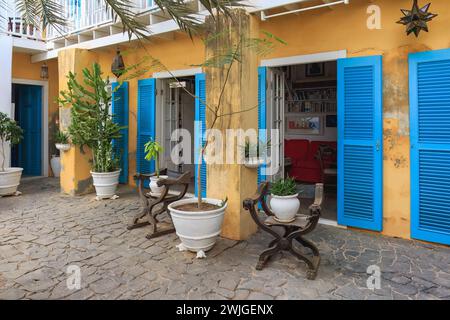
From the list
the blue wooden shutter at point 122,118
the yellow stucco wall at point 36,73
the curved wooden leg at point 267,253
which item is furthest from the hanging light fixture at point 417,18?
the yellow stucco wall at point 36,73

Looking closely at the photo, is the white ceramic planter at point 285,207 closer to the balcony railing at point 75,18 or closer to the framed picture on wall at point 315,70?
the balcony railing at point 75,18

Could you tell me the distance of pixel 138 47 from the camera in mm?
6488

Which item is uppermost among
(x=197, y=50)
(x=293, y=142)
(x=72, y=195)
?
(x=197, y=50)

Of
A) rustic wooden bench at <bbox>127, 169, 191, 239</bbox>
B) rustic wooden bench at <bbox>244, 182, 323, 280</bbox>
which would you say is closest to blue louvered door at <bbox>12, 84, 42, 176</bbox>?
rustic wooden bench at <bbox>127, 169, 191, 239</bbox>

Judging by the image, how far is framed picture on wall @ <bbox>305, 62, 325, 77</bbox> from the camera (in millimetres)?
8047

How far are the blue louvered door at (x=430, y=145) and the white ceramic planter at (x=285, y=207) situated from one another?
1.71 metres

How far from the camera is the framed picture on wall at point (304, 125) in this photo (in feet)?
27.0

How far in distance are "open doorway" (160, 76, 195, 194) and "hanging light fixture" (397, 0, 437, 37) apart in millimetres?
3912

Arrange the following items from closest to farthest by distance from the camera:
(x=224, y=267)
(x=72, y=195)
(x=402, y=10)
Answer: (x=224, y=267), (x=402, y=10), (x=72, y=195)

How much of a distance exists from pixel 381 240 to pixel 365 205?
1.51 ft

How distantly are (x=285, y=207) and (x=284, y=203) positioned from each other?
0.13 feet

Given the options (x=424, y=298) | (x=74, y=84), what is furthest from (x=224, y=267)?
(x=74, y=84)

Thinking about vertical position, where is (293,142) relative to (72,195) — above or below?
above

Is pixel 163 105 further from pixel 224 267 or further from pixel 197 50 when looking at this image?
pixel 224 267
